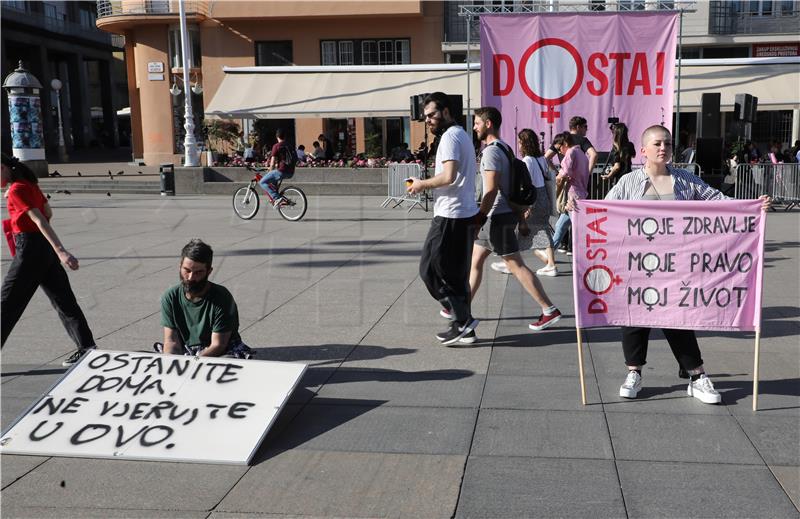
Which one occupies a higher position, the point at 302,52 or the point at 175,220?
the point at 302,52

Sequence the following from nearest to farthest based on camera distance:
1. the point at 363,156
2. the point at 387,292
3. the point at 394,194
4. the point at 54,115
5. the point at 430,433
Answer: the point at 430,433
the point at 387,292
the point at 394,194
the point at 363,156
the point at 54,115

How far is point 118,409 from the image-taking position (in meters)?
4.23

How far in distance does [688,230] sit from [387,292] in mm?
3976

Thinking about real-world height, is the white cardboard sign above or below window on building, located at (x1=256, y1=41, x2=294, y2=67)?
below

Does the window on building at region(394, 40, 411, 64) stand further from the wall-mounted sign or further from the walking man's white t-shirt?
the walking man's white t-shirt

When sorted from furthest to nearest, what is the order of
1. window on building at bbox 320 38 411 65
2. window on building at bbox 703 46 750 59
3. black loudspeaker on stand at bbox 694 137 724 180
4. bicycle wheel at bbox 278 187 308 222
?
window on building at bbox 320 38 411 65
window on building at bbox 703 46 750 59
black loudspeaker on stand at bbox 694 137 724 180
bicycle wheel at bbox 278 187 308 222

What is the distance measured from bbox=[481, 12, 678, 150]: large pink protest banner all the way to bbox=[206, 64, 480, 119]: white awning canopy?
44.5 ft

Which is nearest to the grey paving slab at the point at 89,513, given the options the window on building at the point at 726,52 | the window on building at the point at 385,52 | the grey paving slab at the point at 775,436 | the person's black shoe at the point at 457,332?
the grey paving slab at the point at 775,436

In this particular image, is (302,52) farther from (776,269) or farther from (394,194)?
(776,269)

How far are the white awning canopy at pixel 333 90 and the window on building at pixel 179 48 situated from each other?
26.3 ft

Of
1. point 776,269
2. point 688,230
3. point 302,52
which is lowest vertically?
point 776,269

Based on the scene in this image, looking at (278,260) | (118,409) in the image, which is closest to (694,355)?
(118,409)

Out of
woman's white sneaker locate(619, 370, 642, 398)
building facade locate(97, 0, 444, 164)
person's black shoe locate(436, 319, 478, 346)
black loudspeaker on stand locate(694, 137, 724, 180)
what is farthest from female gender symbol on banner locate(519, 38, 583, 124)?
building facade locate(97, 0, 444, 164)

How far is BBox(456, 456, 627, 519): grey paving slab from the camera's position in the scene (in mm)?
3312
